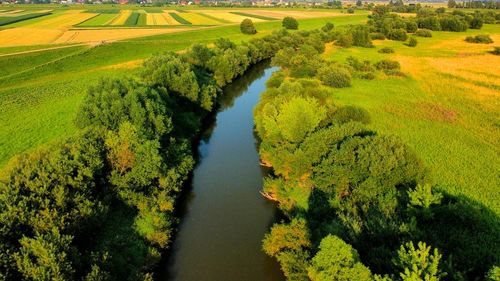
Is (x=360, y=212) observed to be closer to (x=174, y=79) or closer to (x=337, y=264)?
(x=337, y=264)

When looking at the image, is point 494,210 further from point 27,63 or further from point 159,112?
point 27,63

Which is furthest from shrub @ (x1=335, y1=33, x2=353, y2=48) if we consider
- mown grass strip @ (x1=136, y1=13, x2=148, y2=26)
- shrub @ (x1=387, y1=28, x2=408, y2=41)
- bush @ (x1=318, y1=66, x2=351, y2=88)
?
mown grass strip @ (x1=136, y1=13, x2=148, y2=26)

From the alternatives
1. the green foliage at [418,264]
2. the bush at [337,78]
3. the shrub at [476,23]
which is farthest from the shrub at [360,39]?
the green foliage at [418,264]

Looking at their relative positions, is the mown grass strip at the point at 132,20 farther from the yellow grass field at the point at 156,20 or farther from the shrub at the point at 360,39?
the shrub at the point at 360,39

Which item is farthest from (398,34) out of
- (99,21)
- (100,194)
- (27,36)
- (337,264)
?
(337,264)

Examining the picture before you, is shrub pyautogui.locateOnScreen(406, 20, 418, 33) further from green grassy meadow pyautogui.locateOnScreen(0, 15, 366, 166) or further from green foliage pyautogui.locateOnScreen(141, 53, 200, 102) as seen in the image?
green foliage pyautogui.locateOnScreen(141, 53, 200, 102)

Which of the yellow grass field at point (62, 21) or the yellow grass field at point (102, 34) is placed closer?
the yellow grass field at point (102, 34)

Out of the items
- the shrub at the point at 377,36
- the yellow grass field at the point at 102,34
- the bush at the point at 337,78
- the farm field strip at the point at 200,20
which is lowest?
the bush at the point at 337,78
